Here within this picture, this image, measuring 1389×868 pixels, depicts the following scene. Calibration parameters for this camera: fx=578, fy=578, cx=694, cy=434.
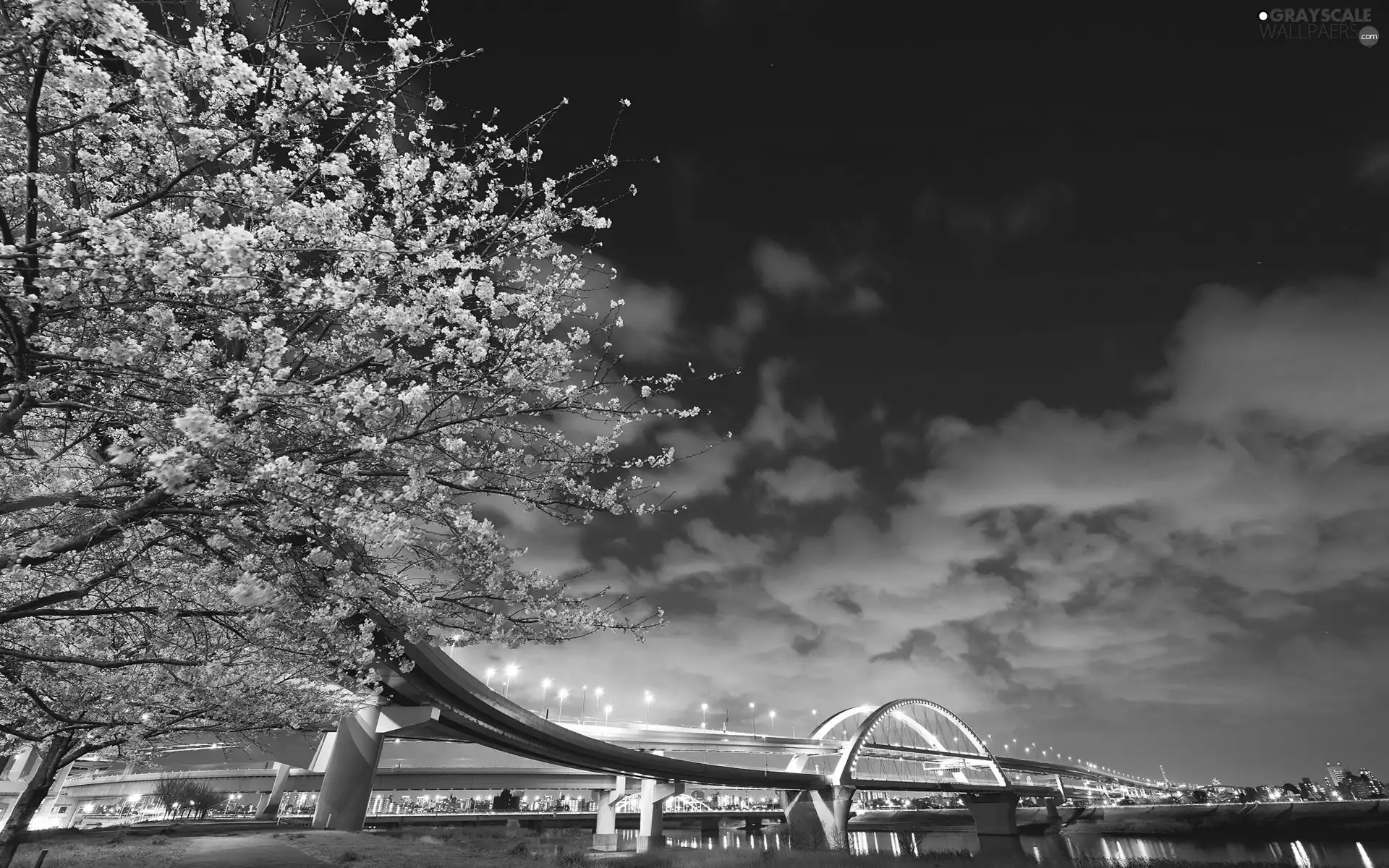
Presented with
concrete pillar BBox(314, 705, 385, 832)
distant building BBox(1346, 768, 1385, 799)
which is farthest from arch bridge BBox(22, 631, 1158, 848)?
distant building BBox(1346, 768, 1385, 799)

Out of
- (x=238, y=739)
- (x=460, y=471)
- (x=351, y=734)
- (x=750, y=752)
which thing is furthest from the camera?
(x=750, y=752)

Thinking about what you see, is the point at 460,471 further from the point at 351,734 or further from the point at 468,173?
the point at 351,734

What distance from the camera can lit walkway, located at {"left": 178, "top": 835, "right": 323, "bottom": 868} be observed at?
61.4 feet

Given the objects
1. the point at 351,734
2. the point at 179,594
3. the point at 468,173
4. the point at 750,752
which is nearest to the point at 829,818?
the point at 750,752

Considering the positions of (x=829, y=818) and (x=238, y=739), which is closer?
(x=238, y=739)

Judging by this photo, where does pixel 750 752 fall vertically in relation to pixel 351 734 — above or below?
above

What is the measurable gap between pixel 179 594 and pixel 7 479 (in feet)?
9.83

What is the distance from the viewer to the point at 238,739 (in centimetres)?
2264

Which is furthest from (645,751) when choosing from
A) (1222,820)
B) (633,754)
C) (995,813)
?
(1222,820)

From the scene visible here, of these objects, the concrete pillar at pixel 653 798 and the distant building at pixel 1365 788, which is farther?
the distant building at pixel 1365 788

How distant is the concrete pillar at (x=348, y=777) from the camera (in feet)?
109

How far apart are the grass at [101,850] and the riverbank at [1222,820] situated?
311ft

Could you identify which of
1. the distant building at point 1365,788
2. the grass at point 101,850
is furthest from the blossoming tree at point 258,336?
the distant building at point 1365,788

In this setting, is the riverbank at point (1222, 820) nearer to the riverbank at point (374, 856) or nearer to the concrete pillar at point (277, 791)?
the riverbank at point (374, 856)
